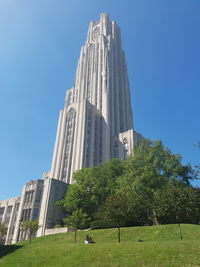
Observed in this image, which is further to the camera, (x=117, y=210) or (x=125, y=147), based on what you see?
(x=125, y=147)

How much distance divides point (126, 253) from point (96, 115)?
77.0m

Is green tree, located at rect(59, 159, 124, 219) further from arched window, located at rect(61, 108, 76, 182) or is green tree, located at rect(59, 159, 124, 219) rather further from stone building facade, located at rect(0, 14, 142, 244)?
arched window, located at rect(61, 108, 76, 182)

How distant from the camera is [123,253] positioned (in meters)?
19.3

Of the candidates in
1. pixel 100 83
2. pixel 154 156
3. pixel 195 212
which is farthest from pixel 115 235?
pixel 100 83

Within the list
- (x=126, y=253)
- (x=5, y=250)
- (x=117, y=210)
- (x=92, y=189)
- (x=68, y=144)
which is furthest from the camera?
(x=68, y=144)

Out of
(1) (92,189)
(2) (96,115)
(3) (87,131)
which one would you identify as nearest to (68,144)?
(3) (87,131)

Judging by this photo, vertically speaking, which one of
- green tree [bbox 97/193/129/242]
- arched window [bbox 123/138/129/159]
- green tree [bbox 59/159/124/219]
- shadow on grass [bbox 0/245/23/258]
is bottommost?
shadow on grass [bbox 0/245/23/258]

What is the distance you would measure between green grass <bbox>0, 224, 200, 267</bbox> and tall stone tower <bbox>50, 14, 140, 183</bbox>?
47.1 metres

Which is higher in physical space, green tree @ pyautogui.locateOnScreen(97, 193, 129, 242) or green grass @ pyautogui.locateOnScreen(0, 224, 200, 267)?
green tree @ pyautogui.locateOnScreen(97, 193, 129, 242)

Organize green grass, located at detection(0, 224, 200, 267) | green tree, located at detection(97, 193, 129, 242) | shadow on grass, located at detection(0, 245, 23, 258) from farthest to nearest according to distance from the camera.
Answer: green tree, located at detection(97, 193, 129, 242)
shadow on grass, located at detection(0, 245, 23, 258)
green grass, located at detection(0, 224, 200, 267)

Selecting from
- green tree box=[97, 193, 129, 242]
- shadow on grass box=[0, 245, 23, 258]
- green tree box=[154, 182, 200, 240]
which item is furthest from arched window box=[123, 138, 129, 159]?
shadow on grass box=[0, 245, 23, 258]

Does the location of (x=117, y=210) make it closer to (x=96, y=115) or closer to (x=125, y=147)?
(x=125, y=147)

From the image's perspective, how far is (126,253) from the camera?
19.2 meters

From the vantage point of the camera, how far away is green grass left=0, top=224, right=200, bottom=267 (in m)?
17.2
